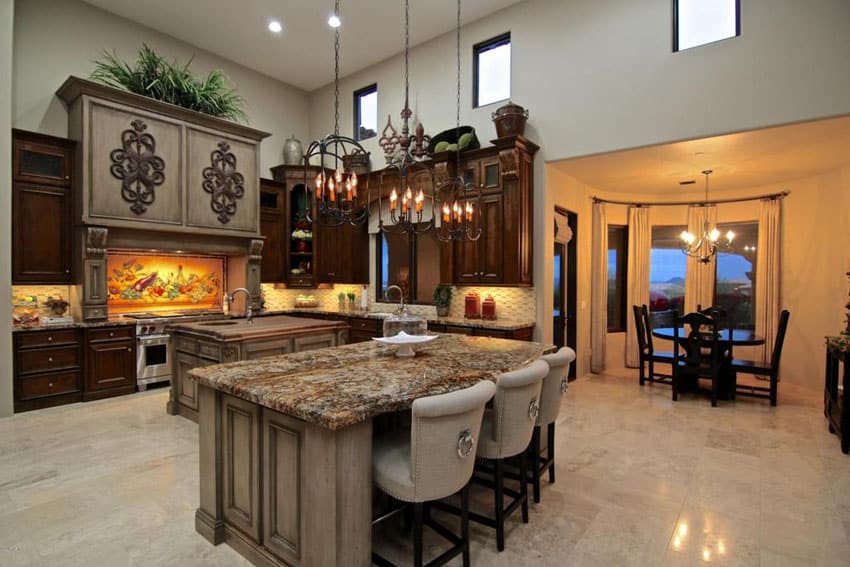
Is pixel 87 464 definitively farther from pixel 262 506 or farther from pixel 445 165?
pixel 445 165

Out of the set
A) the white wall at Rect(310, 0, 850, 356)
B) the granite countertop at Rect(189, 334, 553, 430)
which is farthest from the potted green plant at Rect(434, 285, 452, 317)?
the granite countertop at Rect(189, 334, 553, 430)

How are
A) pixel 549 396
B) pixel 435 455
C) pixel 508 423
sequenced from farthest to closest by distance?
pixel 549 396 → pixel 508 423 → pixel 435 455

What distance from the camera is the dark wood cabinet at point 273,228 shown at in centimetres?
748

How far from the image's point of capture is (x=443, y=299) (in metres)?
6.31

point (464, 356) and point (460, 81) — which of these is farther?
point (460, 81)

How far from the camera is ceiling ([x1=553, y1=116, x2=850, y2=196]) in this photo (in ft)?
14.8

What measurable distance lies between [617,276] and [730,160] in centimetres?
269

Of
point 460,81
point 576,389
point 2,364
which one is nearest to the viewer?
point 2,364

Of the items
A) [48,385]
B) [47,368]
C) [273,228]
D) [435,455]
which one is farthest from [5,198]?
[435,455]

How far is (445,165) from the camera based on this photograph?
18.9 feet

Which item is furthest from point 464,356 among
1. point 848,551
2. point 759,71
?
point 759,71

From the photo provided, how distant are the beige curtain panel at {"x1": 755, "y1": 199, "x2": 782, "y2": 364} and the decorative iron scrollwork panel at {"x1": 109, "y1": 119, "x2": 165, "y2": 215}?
8.70 metres

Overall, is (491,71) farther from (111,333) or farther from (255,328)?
(111,333)

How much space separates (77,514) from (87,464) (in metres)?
0.88
